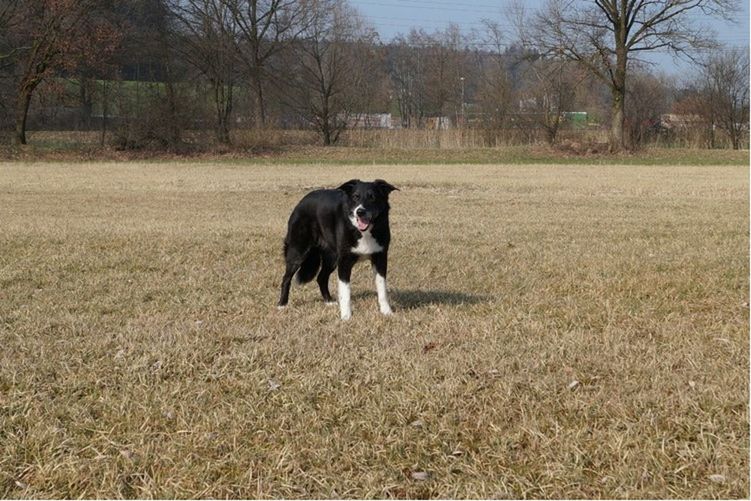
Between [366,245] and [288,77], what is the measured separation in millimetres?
45258

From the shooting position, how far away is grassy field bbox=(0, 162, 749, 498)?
3.39 m

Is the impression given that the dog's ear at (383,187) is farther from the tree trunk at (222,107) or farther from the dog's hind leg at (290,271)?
the tree trunk at (222,107)

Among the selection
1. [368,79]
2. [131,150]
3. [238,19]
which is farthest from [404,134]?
[131,150]

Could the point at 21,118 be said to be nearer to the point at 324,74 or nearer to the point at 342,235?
the point at 324,74

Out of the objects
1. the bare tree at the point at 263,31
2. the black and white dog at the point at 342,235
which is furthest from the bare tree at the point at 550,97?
the black and white dog at the point at 342,235

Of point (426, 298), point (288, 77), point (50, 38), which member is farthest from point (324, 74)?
point (426, 298)

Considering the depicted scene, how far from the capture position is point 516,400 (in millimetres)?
4129

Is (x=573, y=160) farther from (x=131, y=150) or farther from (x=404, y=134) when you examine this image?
(x=131, y=150)

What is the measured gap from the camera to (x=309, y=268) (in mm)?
6906

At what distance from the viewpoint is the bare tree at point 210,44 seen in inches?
1797

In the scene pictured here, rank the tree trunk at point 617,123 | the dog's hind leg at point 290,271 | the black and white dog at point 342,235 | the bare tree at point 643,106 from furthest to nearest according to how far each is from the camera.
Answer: the bare tree at point 643,106 < the tree trunk at point 617,123 < the dog's hind leg at point 290,271 < the black and white dog at point 342,235

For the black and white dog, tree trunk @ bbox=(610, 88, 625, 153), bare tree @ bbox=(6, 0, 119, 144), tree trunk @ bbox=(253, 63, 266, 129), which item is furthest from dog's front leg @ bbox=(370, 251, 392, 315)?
tree trunk @ bbox=(253, 63, 266, 129)

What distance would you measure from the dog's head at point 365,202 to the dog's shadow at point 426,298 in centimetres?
102

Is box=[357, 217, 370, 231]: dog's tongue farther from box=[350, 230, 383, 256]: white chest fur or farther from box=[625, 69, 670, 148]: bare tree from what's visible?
box=[625, 69, 670, 148]: bare tree
